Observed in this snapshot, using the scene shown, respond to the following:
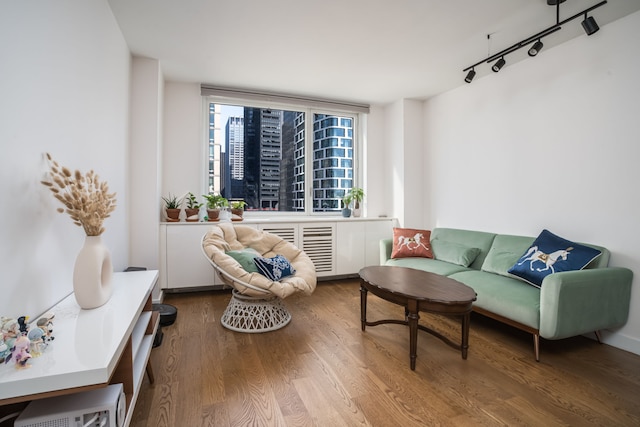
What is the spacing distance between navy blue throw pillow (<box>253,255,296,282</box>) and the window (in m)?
1.76

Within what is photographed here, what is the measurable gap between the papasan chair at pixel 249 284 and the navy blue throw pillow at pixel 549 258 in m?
1.78

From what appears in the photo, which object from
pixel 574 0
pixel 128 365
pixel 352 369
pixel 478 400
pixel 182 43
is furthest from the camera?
pixel 182 43

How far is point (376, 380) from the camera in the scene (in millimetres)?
1979

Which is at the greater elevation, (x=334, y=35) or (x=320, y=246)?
(x=334, y=35)

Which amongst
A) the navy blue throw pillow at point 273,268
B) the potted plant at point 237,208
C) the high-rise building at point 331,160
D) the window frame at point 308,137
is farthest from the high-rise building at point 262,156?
the navy blue throw pillow at point 273,268

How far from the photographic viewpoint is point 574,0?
2270 mm

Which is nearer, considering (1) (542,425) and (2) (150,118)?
(1) (542,425)

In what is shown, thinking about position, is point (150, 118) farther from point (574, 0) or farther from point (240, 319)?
point (574, 0)

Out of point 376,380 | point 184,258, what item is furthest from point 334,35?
point 184,258

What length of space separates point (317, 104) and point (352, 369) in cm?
349

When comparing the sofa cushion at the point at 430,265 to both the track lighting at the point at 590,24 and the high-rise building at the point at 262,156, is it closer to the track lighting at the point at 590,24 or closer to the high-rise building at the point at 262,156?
the high-rise building at the point at 262,156

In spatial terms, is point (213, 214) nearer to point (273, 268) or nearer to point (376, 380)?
point (273, 268)

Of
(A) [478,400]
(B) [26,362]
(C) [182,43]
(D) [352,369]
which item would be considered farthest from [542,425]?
(C) [182,43]

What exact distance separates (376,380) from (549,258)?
1748mm
